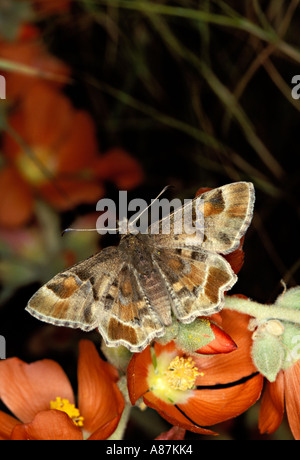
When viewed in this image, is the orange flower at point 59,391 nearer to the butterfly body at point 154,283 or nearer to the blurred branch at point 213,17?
the butterfly body at point 154,283

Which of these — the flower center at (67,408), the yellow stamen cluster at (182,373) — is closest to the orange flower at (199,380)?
the yellow stamen cluster at (182,373)

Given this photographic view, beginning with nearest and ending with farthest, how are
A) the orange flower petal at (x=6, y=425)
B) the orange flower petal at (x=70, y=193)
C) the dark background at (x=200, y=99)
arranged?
the orange flower petal at (x=6, y=425), the orange flower petal at (x=70, y=193), the dark background at (x=200, y=99)

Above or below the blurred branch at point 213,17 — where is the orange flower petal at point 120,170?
below

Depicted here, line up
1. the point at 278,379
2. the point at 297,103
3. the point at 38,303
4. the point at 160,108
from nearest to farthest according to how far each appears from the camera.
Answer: the point at 38,303, the point at 278,379, the point at 297,103, the point at 160,108

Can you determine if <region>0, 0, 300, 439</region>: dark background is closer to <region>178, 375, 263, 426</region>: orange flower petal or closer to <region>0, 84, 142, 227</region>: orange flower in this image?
<region>0, 84, 142, 227</region>: orange flower

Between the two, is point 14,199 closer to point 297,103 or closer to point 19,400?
point 19,400

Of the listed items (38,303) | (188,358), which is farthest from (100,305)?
(188,358)

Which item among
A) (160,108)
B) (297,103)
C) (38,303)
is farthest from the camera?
(160,108)
